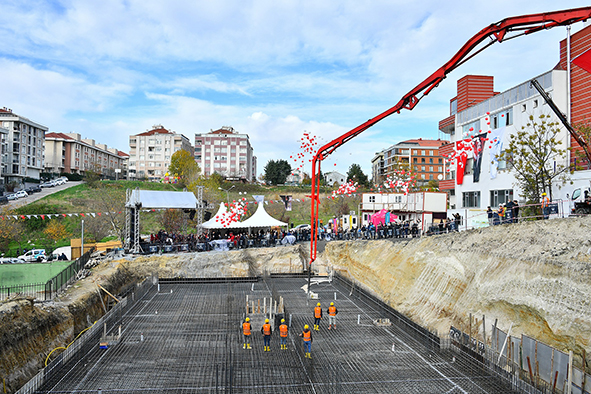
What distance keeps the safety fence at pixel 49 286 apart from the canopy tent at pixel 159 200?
529 cm

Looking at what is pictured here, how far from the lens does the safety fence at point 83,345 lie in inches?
481

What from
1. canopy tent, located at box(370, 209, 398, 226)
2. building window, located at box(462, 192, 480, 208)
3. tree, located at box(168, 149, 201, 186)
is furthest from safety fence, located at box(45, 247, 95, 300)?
tree, located at box(168, 149, 201, 186)

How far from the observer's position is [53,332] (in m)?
17.1

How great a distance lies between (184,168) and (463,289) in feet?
213

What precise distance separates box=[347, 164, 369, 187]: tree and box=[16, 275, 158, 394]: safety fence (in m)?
67.2

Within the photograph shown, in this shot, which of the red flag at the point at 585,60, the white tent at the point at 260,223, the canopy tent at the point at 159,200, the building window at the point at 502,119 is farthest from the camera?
the white tent at the point at 260,223

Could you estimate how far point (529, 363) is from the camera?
39.7ft

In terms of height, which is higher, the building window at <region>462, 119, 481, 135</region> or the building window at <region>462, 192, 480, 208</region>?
the building window at <region>462, 119, 481, 135</region>

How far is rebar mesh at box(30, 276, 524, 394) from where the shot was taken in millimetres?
12602

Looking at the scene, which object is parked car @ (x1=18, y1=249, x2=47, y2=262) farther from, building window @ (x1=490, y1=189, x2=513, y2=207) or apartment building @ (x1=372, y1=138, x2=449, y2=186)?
apartment building @ (x1=372, y1=138, x2=449, y2=186)

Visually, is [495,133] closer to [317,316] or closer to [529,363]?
[317,316]

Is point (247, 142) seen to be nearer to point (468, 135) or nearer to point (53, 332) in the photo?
point (468, 135)

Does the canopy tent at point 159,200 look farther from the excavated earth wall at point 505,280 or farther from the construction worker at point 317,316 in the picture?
the construction worker at point 317,316

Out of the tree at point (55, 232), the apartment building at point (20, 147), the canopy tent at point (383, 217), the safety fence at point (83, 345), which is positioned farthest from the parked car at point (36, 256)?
the apartment building at point (20, 147)
